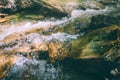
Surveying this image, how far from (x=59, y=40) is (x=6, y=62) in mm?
1879

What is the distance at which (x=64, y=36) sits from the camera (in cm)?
1070

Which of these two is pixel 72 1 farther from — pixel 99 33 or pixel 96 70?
pixel 96 70

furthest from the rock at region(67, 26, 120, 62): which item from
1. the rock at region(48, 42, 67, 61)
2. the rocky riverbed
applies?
the rock at region(48, 42, 67, 61)

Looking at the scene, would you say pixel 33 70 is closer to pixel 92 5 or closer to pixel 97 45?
pixel 97 45

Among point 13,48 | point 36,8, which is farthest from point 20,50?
point 36,8

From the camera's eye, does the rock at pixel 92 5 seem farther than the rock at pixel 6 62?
Yes

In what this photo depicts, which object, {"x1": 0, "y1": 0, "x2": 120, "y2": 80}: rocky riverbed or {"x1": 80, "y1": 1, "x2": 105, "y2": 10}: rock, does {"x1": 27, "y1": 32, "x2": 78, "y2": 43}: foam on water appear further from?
{"x1": 80, "y1": 1, "x2": 105, "y2": 10}: rock

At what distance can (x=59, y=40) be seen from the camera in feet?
34.3

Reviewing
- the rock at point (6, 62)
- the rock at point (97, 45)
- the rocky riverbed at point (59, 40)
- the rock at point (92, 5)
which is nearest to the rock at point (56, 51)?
the rocky riverbed at point (59, 40)

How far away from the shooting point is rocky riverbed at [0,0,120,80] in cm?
899

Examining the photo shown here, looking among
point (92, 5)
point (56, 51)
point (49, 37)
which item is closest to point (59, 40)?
point (49, 37)

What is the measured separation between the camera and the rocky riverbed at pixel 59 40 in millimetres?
8992

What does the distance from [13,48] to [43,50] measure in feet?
3.47

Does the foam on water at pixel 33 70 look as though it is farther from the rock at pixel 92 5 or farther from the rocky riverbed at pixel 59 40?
the rock at pixel 92 5
